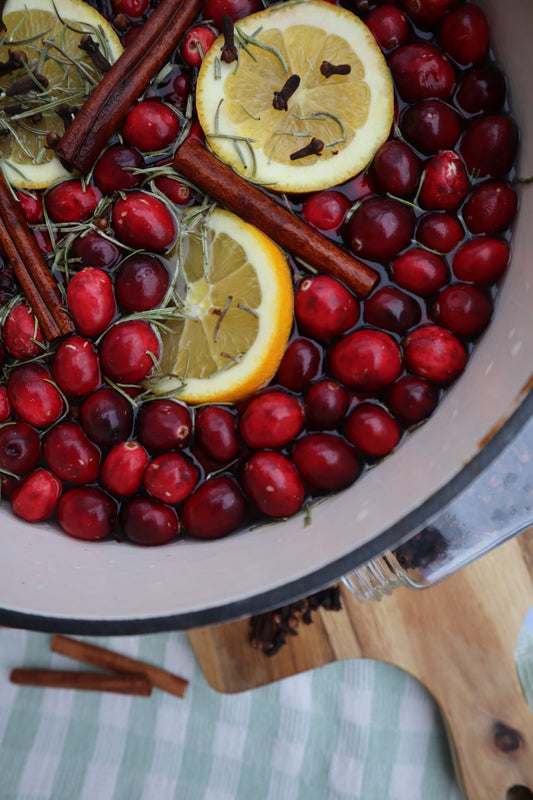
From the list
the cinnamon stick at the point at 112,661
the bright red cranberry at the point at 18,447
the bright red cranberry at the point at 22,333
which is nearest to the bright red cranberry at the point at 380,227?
the bright red cranberry at the point at 22,333

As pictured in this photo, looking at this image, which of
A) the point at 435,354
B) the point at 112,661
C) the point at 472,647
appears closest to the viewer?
the point at 435,354

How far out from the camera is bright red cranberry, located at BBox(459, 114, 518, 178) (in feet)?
4.82

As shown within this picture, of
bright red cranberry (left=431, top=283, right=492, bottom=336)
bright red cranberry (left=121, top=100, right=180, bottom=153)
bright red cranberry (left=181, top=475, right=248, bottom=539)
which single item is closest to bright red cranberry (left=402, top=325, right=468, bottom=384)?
bright red cranberry (left=431, top=283, right=492, bottom=336)

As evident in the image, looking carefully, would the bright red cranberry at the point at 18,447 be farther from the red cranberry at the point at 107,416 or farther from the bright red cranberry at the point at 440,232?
the bright red cranberry at the point at 440,232

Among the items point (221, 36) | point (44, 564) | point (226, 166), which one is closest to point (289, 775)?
point (44, 564)

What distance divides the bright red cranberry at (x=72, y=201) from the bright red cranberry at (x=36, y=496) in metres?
0.59

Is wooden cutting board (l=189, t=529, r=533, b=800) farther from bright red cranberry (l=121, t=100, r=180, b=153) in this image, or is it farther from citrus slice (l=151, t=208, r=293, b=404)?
bright red cranberry (l=121, t=100, r=180, b=153)

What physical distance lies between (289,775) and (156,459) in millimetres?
1166

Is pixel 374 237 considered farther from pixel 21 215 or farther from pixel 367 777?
pixel 367 777

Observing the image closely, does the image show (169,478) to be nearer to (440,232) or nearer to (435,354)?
(435,354)

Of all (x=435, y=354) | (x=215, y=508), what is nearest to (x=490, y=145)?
(x=435, y=354)

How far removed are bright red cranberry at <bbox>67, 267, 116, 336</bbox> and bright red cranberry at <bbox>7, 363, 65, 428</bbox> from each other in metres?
0.14

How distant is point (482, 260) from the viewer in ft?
4.80

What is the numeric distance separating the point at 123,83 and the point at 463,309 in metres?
0.93
